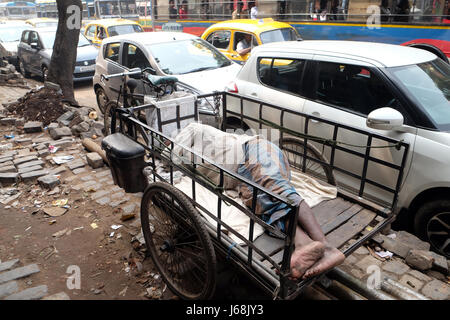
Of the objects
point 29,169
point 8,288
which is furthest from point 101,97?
point 8,288

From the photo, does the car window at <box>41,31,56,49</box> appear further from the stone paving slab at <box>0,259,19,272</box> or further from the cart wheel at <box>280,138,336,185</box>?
the cart wheel at <box>280,138,336,185</box>

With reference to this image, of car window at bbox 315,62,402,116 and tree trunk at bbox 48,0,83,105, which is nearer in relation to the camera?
car window at bbox 315,62,402,116

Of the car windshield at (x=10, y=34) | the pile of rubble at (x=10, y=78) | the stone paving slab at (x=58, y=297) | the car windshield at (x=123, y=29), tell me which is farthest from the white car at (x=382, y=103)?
the car windshield at (x=10, y=34)

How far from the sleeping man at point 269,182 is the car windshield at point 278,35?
5.43 meters

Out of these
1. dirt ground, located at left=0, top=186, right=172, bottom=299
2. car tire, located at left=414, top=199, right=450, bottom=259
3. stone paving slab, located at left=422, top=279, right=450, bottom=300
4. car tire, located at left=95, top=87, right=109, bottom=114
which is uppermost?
car tire, located at left=95, top=87, right=109, bottom=114

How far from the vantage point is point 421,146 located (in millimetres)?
3031

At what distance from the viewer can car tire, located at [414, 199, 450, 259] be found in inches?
117

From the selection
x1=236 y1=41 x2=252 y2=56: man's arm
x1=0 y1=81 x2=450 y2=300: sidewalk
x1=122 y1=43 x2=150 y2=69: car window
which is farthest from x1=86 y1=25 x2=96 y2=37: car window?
x1=0 y1=81 x2=450 y2=300: sidewalk

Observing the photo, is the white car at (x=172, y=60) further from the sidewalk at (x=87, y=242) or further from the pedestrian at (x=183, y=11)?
the pedestrian at (x=183, y=11)

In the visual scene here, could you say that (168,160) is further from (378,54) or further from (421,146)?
(378,54)

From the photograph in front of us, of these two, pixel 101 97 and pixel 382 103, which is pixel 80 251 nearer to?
pixel 382 103

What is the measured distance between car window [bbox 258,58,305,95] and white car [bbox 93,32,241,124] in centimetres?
136

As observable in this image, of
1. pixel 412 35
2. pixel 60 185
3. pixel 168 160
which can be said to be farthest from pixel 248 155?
pixel 412 35

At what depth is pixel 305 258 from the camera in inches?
77.5
